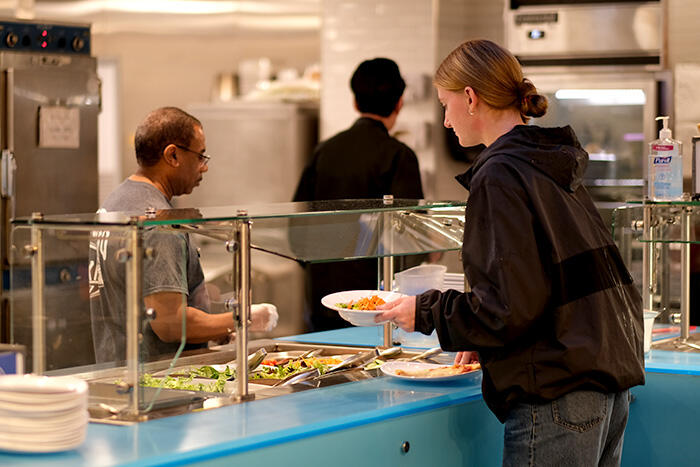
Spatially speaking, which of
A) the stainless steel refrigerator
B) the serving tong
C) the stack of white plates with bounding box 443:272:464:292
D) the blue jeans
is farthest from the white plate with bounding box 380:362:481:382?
the stainless steel refrigerator

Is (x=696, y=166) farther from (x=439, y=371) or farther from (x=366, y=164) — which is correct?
(x=366, y=164)

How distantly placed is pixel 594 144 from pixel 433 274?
2.82m

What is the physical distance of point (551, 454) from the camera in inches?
93.0

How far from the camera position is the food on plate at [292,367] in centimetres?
293

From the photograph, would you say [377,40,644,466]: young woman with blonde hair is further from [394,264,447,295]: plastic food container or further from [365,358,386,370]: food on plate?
[394,264,447,295]: plastic food container

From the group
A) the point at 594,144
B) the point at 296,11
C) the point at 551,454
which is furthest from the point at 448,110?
the point at 296,11

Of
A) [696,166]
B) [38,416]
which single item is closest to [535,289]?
[38,416]

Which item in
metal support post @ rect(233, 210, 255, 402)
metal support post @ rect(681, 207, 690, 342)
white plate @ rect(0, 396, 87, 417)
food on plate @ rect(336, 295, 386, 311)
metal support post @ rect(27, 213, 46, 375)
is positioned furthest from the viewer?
metal support post @ rect(681, 207, 690, 342)

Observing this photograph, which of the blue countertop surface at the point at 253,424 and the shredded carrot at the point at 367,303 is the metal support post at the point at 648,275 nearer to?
the blue countertop surface at the point at 253,424

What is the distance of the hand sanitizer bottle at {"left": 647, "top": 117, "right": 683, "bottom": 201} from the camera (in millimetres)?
3375

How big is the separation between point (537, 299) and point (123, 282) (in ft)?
3.00

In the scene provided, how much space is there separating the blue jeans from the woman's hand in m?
0.31

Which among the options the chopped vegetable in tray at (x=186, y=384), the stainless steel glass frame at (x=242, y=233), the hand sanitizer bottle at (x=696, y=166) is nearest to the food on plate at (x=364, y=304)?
the stainless steel glass frame at (x=242, y=233)

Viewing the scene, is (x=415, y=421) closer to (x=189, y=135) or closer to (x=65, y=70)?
(x=189, y=135)
